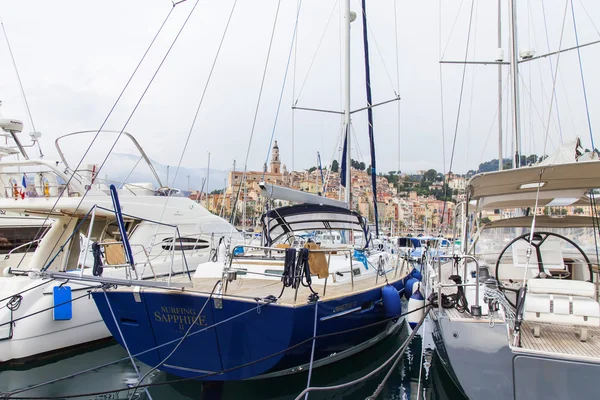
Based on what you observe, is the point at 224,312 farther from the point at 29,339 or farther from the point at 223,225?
the point at 223,225

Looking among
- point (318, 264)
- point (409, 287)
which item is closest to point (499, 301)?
point (318, 264)

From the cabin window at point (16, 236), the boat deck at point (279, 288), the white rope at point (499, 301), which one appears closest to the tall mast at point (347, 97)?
the boat deck at point (279, 288)

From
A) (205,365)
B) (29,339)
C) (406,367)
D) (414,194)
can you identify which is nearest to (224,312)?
(205,365)

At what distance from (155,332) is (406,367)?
4633 mm

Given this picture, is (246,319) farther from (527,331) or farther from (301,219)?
(301,219)

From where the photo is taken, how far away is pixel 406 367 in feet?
26.0

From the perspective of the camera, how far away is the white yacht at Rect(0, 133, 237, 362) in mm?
7594

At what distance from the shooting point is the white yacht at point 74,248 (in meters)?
7.59

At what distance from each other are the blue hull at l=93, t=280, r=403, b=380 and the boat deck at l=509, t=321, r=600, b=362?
2.37 meters

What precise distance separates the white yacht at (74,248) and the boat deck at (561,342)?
426 centimetres

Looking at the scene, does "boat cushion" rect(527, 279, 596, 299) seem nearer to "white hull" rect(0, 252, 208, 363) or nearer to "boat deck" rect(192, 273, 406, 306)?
"boat deck" rect(192, 273, 406, 306)

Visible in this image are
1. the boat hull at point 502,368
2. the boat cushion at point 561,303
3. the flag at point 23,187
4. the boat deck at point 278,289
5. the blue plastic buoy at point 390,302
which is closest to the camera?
the boat hull at point 502,368

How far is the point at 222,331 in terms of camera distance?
5.45 m

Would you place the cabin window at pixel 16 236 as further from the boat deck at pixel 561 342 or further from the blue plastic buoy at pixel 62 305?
the boat deck at pixel 561 342
